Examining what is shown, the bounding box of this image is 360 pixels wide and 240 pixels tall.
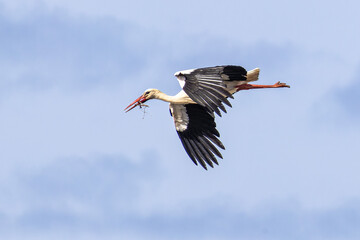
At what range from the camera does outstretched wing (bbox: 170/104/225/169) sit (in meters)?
29.0

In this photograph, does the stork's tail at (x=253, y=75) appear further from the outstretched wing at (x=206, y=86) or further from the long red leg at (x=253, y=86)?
the outstretched wing at (x=206, y=86)

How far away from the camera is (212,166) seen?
1129 inches

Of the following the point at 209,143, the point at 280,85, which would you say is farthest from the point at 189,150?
the point at 280,85

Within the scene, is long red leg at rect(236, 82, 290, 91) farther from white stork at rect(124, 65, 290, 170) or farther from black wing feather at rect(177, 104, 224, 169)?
black wing feather at rect(177, 104, 224, 169)

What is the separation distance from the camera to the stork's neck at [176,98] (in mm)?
28547

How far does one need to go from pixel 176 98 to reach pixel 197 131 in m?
1.17

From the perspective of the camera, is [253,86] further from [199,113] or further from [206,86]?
[206,86]

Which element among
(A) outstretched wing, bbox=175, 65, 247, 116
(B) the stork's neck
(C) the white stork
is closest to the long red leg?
(C) the white stork

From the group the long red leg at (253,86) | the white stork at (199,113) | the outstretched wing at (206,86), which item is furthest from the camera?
the long red leg at (253,86)

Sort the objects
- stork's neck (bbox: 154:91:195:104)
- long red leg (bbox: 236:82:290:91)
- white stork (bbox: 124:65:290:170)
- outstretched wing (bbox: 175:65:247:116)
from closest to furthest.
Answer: outstretched wing (bbox: 175:65:247:116) → white stork (bbox: 124:65:290:170) → long red leg (bbox: 236:82:290:91) → stork's neck (bbox: 154:91:195:104)

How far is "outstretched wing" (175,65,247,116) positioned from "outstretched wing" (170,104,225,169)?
3.03m

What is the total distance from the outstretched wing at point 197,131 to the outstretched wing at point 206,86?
3035 mm

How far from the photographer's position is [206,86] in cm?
2581

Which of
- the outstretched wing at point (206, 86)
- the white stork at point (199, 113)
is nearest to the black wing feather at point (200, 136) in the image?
the white stork at point (199, 113)
